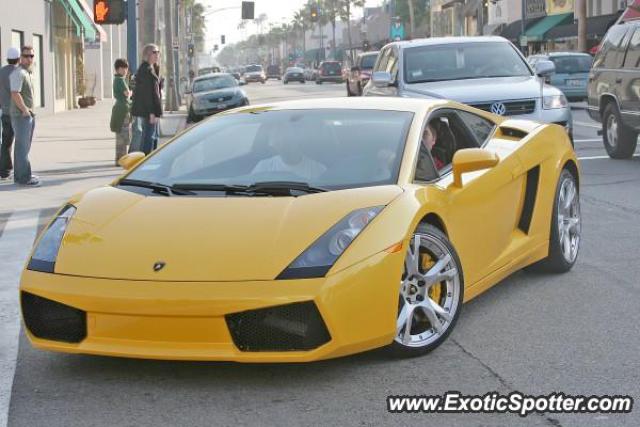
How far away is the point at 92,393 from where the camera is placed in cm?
502

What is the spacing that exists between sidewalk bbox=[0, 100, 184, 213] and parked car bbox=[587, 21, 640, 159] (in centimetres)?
700

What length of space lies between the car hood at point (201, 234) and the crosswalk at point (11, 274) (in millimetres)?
655

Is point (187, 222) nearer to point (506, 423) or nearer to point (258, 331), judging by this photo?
point (258, 331)

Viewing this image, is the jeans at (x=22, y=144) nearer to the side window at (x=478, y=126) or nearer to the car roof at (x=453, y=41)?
the car roof at (x=453, y=41)

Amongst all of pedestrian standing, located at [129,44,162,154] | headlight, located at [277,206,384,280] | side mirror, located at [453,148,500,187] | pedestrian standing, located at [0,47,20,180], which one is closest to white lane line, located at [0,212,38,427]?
headlight, located at [277,206,384,280]

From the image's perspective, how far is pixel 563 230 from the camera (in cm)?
755

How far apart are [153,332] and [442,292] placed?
61.4 inches

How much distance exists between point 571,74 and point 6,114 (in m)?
21.9

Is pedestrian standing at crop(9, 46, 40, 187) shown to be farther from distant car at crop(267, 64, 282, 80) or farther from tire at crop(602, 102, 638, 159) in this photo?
distant car at crop(267, 64, 282, 80)

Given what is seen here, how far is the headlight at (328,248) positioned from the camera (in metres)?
4.97

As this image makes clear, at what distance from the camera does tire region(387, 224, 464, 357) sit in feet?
17.8

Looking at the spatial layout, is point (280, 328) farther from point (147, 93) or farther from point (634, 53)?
point (147, 93)

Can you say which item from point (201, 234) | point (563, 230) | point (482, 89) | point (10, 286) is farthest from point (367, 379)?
point (482, 89)

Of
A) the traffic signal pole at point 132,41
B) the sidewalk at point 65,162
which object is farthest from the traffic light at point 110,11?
the sidewalk at point 65,162
